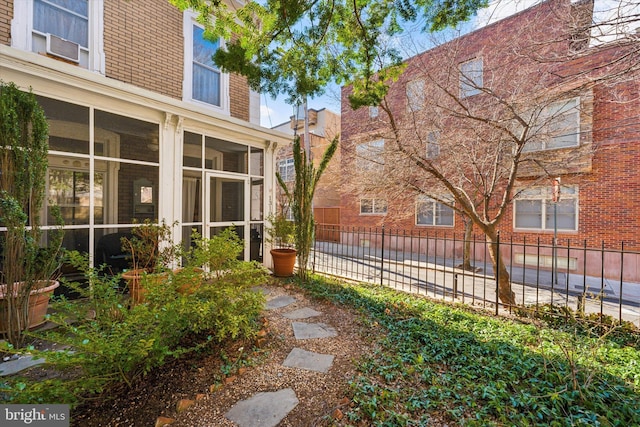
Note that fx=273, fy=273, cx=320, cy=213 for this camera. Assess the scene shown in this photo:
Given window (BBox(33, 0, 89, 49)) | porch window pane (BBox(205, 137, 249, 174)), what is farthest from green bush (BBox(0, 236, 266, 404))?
window (BBox(33, 0, 89, 49))

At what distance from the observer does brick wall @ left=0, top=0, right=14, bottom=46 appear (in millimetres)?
4379

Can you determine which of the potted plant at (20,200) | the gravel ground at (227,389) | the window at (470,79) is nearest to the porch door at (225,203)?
the potted plant at (20,200)

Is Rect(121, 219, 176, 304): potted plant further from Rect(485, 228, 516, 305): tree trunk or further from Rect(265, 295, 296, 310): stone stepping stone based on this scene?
Rect(485, 228, 516, 305): tree trunk

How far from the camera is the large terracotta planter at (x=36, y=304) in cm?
336

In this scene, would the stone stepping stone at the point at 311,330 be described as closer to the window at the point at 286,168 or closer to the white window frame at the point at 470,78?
the white window frame at the point at 470,78

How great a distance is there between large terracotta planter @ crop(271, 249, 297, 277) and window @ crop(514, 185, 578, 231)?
26.3 feet

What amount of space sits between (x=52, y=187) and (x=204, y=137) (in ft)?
9.10

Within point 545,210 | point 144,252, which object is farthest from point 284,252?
point 545,210

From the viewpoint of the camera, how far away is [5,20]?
4.42 m

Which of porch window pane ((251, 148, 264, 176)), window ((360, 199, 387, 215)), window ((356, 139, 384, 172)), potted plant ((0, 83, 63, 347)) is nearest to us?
potted plant ((0, 83, 63, 347))

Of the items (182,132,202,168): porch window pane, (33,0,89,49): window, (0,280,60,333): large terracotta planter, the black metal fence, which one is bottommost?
the black metal fence

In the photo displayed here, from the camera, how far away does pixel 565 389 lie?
7.79 ft

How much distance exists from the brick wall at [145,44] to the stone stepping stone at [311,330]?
19.2 feet

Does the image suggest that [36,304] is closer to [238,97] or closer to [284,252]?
[284,252]
